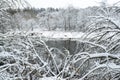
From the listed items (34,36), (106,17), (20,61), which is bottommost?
(20,61)

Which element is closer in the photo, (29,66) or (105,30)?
(105,30)

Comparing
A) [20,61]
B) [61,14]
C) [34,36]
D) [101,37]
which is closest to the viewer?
[101,37]

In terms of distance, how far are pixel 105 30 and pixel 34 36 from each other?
133cm

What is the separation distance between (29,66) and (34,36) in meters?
0.72

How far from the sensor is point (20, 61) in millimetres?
2564

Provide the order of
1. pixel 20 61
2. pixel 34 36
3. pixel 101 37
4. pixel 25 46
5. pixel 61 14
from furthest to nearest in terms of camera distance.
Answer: pixel 61 14 → pixel 34 36 → pixel 25 46 → pixel 20 61 → pixel 101 37

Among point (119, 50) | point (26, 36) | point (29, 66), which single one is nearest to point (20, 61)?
point (29, 66)

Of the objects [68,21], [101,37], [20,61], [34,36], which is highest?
[101,37]

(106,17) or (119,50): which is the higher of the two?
(106,17)

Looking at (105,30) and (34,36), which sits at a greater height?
(105,30)

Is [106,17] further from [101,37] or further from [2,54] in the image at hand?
[2,54]

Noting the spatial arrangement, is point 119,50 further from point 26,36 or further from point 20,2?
point 20,2

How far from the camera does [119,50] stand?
202 centimetres

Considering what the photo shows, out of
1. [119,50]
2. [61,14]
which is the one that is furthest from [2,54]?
[61,14]
